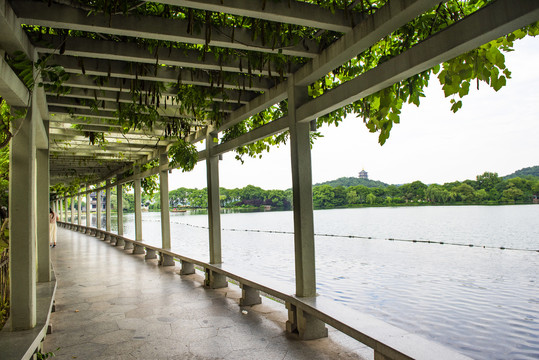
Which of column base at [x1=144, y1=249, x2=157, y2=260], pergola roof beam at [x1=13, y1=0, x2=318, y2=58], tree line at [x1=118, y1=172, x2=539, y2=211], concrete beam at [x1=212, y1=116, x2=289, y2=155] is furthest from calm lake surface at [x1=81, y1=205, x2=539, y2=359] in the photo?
pergola roof beam at [x1=13, y1=0, x2=318, y2=58]

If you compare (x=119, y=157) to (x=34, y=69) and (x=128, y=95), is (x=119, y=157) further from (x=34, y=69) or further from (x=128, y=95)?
(x=34, y=69)

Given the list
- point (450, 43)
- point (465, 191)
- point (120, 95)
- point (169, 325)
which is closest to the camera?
point (450, 43)

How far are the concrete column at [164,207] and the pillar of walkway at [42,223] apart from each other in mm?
3100

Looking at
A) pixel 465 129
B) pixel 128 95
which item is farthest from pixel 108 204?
pixel 465 129

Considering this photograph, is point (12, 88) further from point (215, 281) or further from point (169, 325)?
point (215, 281)

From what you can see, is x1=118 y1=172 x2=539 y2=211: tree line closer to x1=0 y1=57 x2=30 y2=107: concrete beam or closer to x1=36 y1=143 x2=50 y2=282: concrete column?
x1=36 y1=143 x2=50 y2=282: concrete column

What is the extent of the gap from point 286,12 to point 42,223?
151 inches

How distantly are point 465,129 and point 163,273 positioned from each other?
20.6m

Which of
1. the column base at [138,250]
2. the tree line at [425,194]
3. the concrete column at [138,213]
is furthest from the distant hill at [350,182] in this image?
the column base at [138,250]

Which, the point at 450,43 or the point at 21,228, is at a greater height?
the point at 450,43

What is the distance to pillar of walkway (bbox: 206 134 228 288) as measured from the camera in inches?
216

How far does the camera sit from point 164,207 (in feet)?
25.9

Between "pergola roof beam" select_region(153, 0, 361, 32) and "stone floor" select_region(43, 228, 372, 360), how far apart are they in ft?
8.22

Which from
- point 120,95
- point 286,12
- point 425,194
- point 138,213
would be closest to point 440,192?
point 425,194
